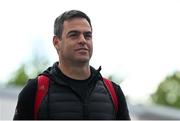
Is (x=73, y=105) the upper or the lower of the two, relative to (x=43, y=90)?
lower

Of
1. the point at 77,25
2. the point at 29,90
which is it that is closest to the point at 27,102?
the point at 29,90

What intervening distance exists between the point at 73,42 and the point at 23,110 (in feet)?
2.22

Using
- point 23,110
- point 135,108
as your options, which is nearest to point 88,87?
point 23,110

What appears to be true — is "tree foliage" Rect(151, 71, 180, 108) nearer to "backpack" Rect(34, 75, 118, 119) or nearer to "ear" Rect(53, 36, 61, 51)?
"backpack" Rect(34, 75, 118, 119)

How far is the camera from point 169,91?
81.8 meters

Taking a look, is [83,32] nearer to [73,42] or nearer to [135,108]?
[73,42]

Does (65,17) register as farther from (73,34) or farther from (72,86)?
(72,86)

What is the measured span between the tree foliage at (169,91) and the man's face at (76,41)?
71.0 meters

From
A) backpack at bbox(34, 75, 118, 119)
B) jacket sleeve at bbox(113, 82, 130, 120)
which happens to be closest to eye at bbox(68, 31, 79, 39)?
backpack at bbox(34, 75, 118, 119)

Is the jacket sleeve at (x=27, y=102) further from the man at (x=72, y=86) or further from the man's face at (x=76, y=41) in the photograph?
the man's face at (x=76, y=41)

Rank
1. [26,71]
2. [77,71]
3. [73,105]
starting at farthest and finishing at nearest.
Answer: [26,71], [77,71], [73,105]

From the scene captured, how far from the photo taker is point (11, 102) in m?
24.7

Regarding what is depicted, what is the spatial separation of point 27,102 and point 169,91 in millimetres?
76461

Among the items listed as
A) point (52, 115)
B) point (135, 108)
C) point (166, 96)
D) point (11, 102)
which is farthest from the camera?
point (166, 96)
